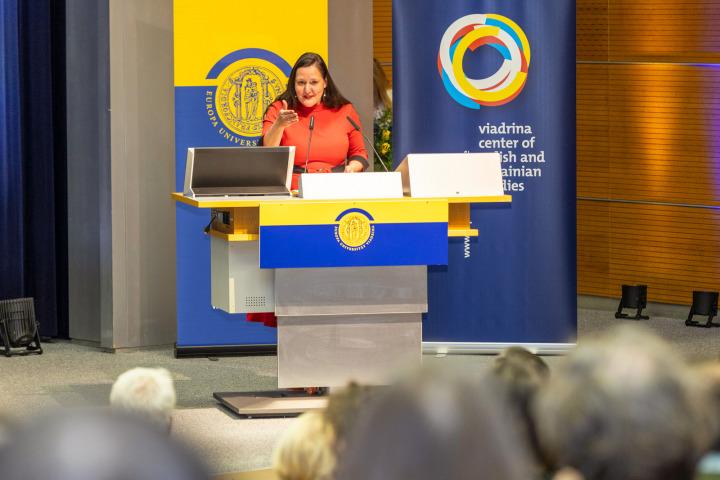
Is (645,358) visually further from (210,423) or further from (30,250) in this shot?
(30,250)

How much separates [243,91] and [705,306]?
3294 millimetres

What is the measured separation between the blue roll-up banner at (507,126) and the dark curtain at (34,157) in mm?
2143

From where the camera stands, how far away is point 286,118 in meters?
4.81

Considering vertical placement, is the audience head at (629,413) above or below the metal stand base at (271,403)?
above

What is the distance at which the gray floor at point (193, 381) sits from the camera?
480 centimetres

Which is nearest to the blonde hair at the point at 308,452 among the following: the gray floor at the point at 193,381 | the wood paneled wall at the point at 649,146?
the gray floor at the point at 193,381

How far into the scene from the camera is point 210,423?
513 cm

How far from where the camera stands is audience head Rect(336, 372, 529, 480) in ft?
2.39

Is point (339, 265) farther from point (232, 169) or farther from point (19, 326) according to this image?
point (19, 326)

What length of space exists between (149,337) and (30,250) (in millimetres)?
943

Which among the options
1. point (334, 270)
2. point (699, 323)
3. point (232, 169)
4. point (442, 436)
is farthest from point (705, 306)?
point (442, 436)

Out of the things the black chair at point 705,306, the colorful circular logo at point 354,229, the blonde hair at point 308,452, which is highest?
the colorful circular logo at point 354,229

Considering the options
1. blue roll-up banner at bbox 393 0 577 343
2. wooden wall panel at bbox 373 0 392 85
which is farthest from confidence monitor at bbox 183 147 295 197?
wooden wall panel at bbox 373 0 392 85

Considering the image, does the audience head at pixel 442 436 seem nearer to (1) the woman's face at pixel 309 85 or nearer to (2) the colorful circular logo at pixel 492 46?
(1) the woman's face at pixel 309 85
